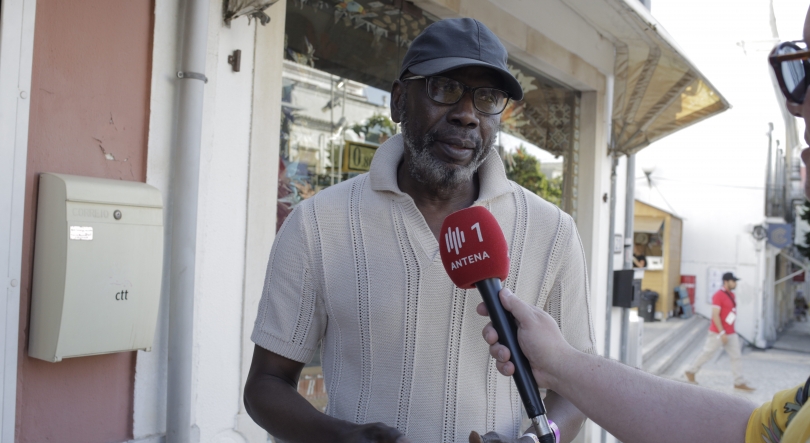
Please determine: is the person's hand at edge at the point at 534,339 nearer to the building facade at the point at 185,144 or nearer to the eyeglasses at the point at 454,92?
the eyeglasses at the point at 454,92

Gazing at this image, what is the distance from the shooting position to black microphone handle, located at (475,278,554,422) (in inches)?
51.8

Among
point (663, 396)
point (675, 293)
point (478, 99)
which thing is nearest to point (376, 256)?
point (478, 99)

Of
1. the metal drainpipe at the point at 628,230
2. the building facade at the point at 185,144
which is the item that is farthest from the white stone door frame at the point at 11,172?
the metal drainpipe at the point at 628,230

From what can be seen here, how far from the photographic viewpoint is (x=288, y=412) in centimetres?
171

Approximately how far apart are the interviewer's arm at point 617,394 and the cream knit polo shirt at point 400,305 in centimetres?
39

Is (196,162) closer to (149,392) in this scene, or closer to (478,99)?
(149,392)

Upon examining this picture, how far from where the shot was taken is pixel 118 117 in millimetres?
2635

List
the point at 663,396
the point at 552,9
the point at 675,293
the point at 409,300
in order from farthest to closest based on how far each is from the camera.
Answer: the point at 675,293, the point at 552,9, the point at 409,300, the point at 663,396

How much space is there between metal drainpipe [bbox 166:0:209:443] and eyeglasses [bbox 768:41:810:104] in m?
2.14

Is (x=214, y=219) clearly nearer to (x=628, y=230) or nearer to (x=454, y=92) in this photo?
(x=454, y=92)

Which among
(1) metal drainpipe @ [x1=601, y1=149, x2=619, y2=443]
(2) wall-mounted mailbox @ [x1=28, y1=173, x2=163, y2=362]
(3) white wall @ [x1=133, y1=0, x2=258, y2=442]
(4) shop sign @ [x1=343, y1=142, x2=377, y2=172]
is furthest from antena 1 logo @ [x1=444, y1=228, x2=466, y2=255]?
(1) metal drainpipe @ [x1=601, y1=149, x2=619, y2=443]

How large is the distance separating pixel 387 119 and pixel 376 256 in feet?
10.3

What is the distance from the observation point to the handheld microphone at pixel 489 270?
4.32 ft

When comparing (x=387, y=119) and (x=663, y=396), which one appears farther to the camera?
(x=387, y=119)
